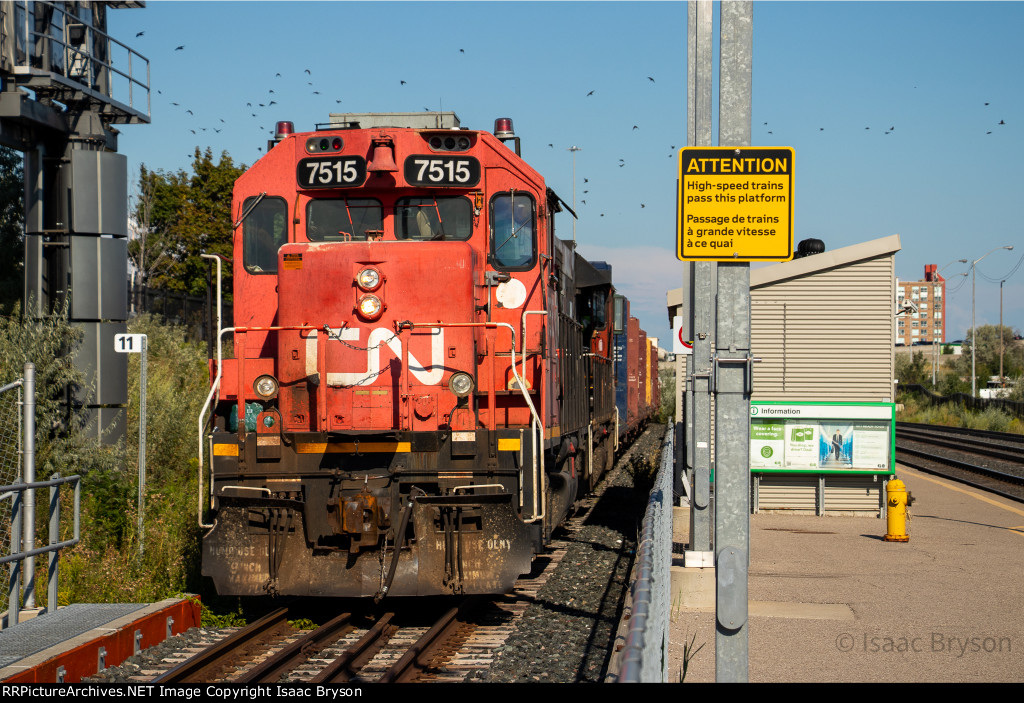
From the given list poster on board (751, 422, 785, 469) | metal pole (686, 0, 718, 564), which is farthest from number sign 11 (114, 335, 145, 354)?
poster on board (751, 422, 785, 469)

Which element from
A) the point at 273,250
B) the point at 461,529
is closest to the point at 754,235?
the point at 461,529

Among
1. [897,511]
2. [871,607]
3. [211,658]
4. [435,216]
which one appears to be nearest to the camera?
[211,658]

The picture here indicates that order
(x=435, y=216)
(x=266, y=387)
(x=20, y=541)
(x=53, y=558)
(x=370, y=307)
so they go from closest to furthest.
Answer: (x=53, y=558) → (x=20, y=541) → (x=370, y=307) → (x=266, y=387) → (x=435, y=216)

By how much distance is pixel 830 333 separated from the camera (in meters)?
15.0

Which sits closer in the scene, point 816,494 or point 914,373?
point 816,494

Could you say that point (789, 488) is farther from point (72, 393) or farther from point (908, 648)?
point (72, 393)

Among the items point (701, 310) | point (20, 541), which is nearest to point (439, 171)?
point (701, 310)

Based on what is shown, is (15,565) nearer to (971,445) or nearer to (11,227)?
(11,227)

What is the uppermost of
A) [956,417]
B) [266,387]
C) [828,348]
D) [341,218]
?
[341,218]

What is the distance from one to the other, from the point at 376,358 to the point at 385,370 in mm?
136

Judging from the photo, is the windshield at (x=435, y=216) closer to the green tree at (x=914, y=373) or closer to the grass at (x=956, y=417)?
the grass at (x=956, y=417)

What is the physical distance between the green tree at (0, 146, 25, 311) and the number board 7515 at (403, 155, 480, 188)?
13.7m

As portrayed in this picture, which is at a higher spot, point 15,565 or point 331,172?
point 331,172

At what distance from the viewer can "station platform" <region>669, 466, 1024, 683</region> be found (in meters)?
7.18
